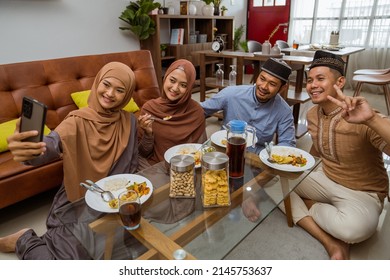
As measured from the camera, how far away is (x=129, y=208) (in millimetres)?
1004

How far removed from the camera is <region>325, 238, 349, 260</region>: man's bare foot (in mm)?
1479

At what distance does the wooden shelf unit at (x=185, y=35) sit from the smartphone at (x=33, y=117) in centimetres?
292

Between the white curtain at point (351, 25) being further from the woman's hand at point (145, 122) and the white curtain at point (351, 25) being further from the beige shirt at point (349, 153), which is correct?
the woman's hand at point (145, 122)

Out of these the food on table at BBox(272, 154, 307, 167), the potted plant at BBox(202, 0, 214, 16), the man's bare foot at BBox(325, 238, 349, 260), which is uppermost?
the potted plant at BBox(202, 0, 214, 16)

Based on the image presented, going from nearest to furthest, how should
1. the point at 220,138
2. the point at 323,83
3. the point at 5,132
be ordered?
the point at 323,83 < the point at 220,138 < the point at 5,132

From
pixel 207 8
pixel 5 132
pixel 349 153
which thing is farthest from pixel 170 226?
pixel 207 8

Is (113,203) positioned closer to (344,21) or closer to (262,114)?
(262,114)

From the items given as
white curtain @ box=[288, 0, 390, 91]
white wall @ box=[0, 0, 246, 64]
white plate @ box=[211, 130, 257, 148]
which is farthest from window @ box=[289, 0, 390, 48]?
white plate @ box=[211, 130, 257, 148]

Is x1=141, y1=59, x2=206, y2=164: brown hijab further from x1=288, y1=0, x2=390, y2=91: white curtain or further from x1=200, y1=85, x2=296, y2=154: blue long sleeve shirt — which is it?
x1=288, y1=0, x2=390, y2=91: white curtain

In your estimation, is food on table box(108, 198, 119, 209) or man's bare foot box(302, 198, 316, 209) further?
man's bare foot box(302, 198, 316, 209)

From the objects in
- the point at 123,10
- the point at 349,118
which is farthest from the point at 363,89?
the point at 349,118

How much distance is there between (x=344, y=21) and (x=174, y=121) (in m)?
4.84

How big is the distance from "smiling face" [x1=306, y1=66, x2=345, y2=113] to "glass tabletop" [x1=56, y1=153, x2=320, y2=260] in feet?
1.91
